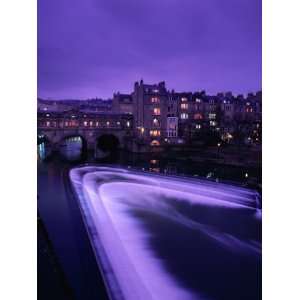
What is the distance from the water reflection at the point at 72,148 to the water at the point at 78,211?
56 millimetres

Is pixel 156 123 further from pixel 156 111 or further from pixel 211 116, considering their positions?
pixel 211 116

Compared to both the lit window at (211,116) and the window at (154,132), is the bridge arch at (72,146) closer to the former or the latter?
the window at (154,132)

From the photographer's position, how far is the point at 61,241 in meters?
3.24

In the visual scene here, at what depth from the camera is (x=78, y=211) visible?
3.73 m

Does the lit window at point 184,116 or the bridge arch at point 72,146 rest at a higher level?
the lit window at point 184,116

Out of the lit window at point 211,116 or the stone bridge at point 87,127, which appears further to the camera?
the lit window at point 211,116

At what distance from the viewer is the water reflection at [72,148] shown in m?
4.41

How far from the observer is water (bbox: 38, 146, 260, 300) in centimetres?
278

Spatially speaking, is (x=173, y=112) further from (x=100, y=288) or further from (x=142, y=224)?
(x=100, y=288)

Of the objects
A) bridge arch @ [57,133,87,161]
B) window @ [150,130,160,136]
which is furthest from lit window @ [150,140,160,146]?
bridge arch @ [57,133,87,161]

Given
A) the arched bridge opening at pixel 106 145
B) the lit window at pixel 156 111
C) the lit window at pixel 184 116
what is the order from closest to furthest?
the lit window at pixel 156 111 → the arched bridge opening at pixel 106 145 → the lit window at pixel 184 116

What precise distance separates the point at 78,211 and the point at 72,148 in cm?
117

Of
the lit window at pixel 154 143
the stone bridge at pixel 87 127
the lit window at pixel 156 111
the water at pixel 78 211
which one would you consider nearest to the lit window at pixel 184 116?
the lit window at pixel 156 111

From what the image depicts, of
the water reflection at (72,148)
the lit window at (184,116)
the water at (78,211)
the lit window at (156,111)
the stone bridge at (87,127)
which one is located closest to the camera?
the water at (78,211)
